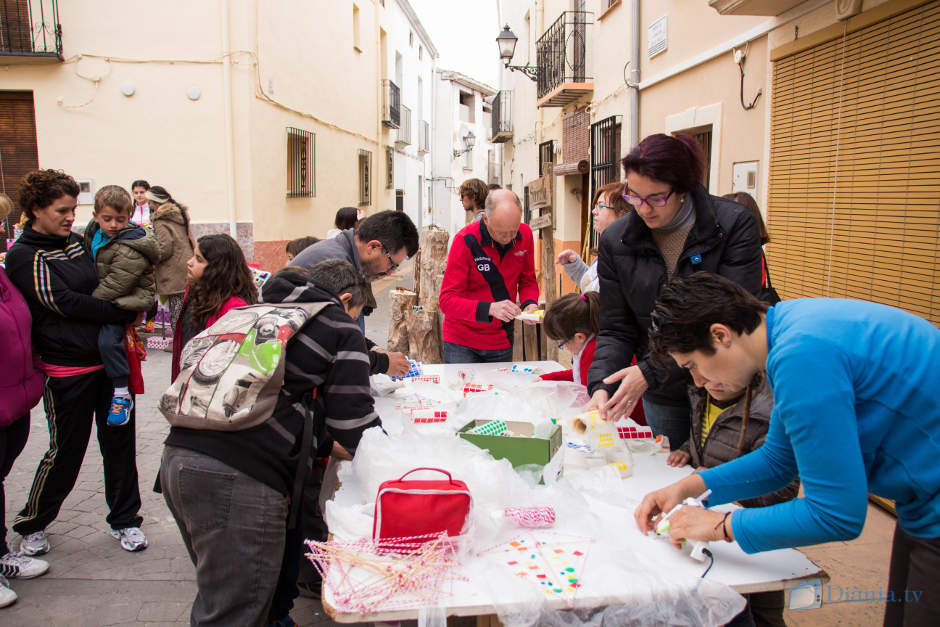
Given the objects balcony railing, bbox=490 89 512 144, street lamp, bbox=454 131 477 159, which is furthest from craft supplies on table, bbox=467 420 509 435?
street lamp, bbox=454 131 477 159

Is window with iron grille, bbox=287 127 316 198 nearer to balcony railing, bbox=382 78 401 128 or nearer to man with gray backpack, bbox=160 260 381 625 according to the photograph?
balcony railing, bbox=382 78 401 128

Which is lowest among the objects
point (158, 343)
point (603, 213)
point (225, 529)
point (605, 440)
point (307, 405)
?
point (158, 343)

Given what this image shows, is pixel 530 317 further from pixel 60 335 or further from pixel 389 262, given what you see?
pixel 60 335

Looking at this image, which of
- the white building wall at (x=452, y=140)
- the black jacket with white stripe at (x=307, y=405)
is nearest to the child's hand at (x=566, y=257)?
the black jacket with white stripe at (x=307, y=405)

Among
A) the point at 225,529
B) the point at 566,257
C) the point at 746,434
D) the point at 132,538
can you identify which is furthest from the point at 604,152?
the point at 225,529

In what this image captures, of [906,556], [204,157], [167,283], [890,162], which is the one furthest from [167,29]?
[906,556]

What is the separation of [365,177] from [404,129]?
5449mm

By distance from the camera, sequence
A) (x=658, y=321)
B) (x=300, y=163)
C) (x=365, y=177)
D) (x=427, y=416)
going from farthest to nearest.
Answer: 1. (x=365, y=177)
2. (x=300, y=163)
3. (x=427, y=416)
4. (x=658, y=321)

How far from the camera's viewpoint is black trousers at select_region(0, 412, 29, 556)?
3109 mm

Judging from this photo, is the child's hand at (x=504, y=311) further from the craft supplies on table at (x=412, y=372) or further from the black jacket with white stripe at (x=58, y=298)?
the black jacket with white stripe at (x=58, y=298)

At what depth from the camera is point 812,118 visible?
451 centimetres

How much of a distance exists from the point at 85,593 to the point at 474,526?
231 centimetres

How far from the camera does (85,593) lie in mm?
3174

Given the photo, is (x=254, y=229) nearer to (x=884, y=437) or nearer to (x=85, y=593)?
(x=85, y=593)
